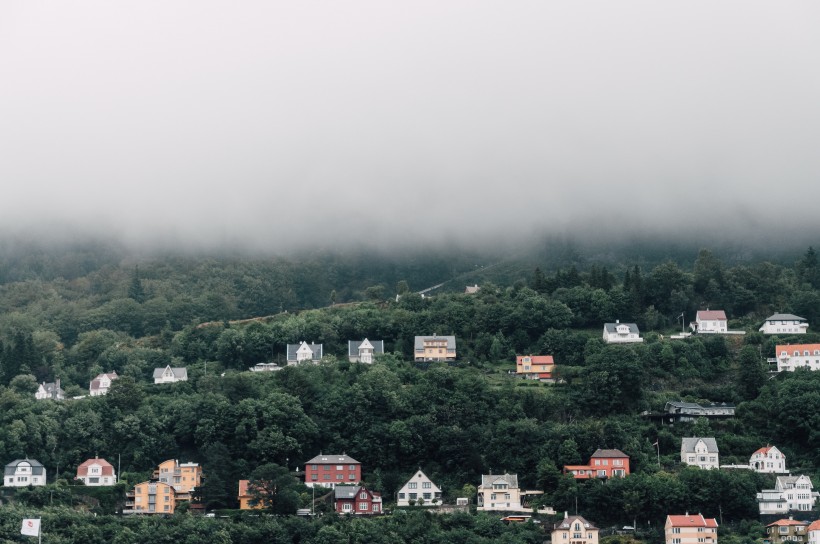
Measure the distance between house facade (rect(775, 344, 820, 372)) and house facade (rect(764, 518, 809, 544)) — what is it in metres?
20.9

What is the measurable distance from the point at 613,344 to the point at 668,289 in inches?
437

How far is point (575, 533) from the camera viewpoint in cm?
8519

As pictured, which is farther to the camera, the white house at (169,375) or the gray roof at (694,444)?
the white house at (169,375)

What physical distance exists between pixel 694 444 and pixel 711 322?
20582 millimetres

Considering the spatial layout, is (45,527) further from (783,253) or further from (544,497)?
(783,253)

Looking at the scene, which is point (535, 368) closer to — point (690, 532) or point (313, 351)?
point (313, 351)

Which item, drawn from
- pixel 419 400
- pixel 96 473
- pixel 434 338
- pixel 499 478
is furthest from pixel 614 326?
pixel 96 473

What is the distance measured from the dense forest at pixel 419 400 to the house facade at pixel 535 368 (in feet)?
5.43

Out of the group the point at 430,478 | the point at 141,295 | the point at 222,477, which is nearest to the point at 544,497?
the point at 430,478

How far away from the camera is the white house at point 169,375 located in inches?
4323


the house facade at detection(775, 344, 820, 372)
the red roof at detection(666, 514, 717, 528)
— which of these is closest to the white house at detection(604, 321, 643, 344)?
the house facade at detection(775, 344, 820, 372)

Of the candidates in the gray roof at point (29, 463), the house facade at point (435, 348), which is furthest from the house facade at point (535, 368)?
the gray roof at point (29, 463)

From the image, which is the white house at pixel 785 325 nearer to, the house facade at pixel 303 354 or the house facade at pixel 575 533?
the house facade at pixel 303 354

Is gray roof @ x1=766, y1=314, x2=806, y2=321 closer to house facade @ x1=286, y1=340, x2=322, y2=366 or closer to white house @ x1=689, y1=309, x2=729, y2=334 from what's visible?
white house @ x1=689, y1=309, x2=729, y2=334
